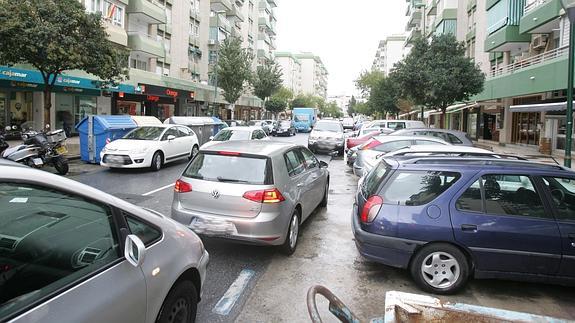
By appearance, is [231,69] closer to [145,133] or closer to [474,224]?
[145,133]

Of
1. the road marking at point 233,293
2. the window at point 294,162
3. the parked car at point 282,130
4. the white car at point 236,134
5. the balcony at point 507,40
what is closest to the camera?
the road marking at point 233,293

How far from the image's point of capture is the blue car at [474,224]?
4.38 metres

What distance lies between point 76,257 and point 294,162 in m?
4.29

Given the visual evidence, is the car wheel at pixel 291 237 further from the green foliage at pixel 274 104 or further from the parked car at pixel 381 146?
the green foliage at pixel 274 104

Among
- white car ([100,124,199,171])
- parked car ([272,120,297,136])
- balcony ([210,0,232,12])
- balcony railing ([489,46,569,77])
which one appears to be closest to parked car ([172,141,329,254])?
white car ([100,124,199,171])

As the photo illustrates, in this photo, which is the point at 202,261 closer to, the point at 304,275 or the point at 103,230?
the point at 103,230

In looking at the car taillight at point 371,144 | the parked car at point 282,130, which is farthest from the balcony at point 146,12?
the car taillight at point 371,144

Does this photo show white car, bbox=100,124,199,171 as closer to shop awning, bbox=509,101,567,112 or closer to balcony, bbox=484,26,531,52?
shop awning, bbox=509,101,567,112

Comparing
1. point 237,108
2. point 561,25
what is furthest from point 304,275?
point 237,108

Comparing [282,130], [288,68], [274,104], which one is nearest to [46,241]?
[282,130]

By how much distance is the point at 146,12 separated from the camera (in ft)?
98.4

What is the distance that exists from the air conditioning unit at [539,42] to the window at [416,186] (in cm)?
2296

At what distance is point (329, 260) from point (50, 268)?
12.6 ft

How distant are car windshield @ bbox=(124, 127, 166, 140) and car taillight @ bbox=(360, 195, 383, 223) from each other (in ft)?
33.9
